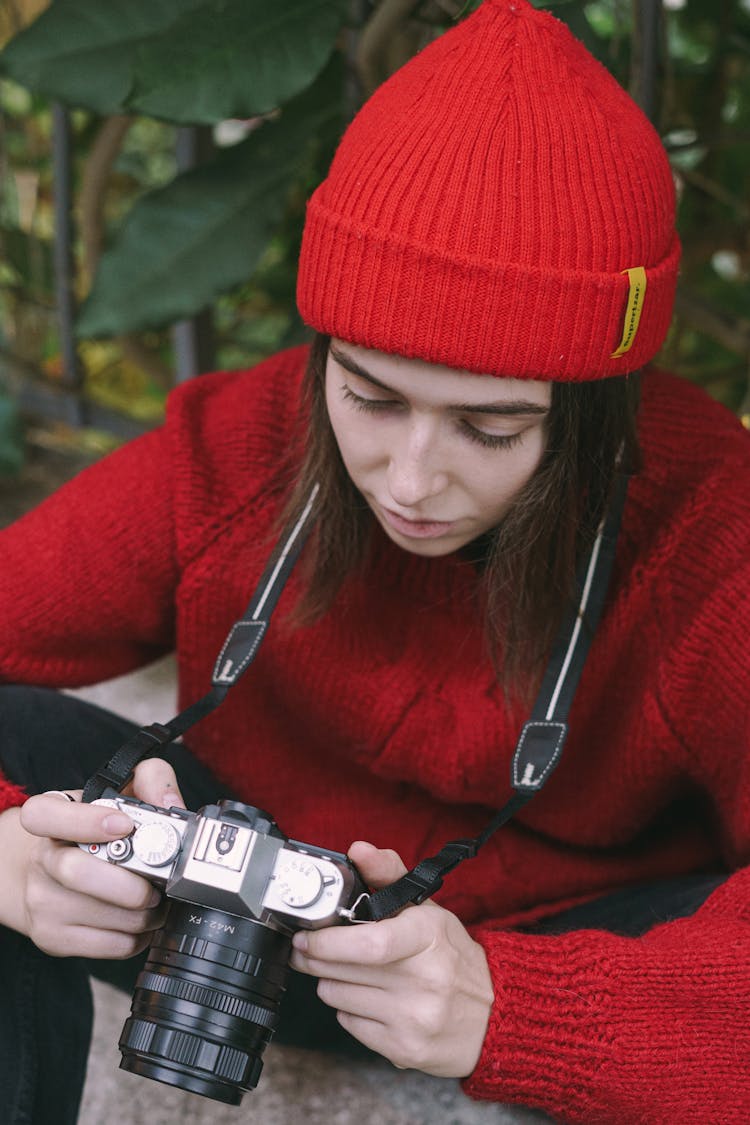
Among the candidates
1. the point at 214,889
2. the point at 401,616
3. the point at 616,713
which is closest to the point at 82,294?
the point at 401,616

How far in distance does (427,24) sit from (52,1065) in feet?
3.41

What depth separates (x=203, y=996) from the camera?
796mm

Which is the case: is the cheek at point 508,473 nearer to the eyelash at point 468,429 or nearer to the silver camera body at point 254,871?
the eyelash at point 468,429

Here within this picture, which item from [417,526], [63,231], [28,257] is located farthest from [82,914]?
[28,257]

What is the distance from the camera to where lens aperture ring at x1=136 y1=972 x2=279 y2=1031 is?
795 millimetres

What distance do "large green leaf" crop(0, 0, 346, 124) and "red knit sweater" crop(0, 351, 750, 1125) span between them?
0.27 meters

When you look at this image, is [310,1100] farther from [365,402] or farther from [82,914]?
[365,402]

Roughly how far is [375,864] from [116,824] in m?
0.17

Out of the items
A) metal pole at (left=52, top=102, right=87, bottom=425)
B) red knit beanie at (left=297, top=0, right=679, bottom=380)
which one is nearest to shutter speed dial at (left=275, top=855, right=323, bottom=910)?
red knit beanie at (left=297, top=0, right=679, bottom=380)

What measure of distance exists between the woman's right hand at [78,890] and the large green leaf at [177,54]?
0.66 m

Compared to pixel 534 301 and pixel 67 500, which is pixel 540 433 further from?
pixel 67 500

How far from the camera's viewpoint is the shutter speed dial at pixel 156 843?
82 cm

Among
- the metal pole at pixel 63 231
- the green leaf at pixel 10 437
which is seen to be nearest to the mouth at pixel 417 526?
the metal pole at pixel 63 231

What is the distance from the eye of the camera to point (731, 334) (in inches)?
61.7
